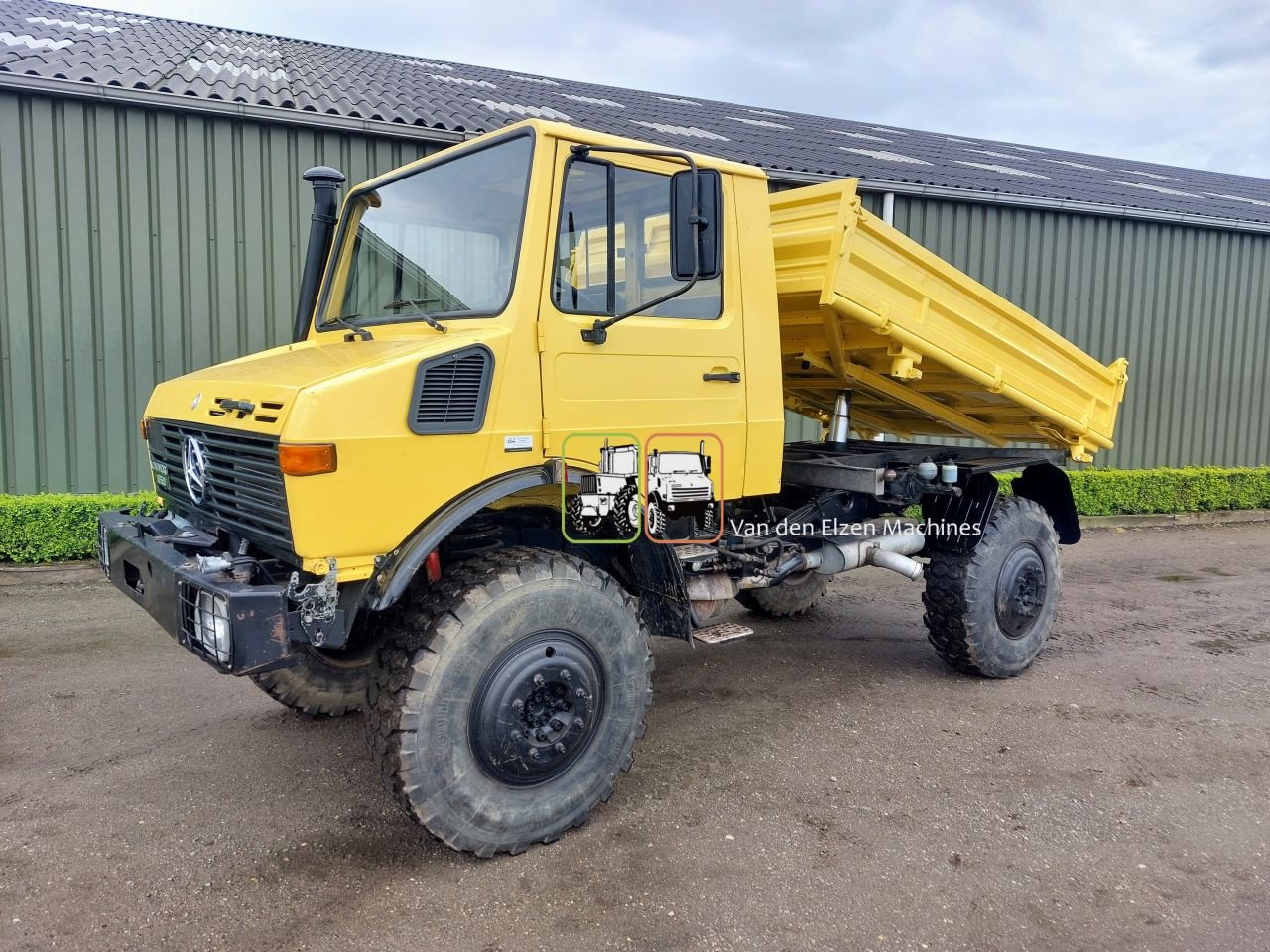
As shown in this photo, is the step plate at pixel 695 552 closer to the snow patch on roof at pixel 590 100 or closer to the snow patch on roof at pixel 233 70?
the snow patch on roof at pixel 233 70

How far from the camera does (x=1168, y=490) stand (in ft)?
36.0

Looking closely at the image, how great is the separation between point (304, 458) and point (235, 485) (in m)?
0.55

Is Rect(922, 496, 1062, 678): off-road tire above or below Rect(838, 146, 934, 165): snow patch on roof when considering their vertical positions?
below

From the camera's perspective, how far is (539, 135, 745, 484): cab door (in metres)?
3.34

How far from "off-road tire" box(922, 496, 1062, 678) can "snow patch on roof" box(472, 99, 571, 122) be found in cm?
674

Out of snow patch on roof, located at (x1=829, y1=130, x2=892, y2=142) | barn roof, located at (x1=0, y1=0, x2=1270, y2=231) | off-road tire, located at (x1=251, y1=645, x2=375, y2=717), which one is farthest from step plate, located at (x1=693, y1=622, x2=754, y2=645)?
snow patch on roof, located at (x1=829, y1=130, x2=892, y2=142)

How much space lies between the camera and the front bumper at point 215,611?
2.77m

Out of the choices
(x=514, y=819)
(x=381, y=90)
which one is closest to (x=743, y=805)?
(x=514, y=819)

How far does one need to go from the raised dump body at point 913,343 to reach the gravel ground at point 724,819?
1500mm

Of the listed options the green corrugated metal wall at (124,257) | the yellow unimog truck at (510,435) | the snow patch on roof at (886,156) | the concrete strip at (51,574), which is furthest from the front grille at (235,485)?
the snow patch on roof at (886,156)

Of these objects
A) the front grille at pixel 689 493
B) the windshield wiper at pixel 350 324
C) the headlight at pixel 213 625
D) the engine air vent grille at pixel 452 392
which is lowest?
the headlight at pixel 213 625

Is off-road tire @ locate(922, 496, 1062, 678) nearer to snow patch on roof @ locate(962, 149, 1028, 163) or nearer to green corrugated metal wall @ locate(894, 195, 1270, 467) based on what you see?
green corrugated metal wall @ locate(894, 195, 1270, 467)

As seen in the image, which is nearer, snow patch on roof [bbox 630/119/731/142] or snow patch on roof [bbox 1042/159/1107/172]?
snow patch on roof [bbox 630/119/731/142]

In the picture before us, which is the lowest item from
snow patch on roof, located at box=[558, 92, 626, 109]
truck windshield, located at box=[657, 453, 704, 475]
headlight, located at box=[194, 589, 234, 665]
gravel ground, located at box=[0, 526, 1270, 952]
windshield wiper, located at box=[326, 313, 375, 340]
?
gravel ground, located at box=[0, 526, 1270, 952]
